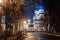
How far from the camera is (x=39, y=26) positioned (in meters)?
120

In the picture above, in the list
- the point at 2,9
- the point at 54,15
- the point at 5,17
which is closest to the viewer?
the point at 2,9

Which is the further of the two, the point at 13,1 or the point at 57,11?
the point at 57,11

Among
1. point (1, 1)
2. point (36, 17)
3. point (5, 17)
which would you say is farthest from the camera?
point (36, 17)

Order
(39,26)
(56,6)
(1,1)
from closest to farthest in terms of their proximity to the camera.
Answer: (1,1)
(56,6)
(39,26)

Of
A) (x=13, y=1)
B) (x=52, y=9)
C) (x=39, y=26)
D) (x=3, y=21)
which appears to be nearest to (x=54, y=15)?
(x=52, y=9)

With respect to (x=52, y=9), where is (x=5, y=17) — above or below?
below

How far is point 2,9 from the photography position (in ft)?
87.0

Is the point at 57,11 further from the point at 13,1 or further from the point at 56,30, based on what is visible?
the point at 13,1

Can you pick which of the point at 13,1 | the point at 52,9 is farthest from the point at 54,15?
the point at 13,1

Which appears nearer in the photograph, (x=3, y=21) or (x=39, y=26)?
(x=3, y=21)

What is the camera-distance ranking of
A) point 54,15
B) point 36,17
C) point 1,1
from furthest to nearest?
point 36,17 < point 54,15 < point 1,1

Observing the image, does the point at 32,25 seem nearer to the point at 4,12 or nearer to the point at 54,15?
the point at 54,15

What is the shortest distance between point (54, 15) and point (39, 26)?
60575mm

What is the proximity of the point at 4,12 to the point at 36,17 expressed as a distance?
102 meters
